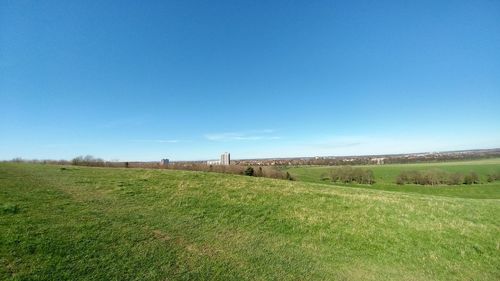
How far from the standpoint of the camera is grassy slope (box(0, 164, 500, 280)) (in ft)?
23.3

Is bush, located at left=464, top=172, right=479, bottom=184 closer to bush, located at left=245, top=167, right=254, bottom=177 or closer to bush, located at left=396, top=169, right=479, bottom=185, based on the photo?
bush, located at left=396, top=169, right=479, bottom=185

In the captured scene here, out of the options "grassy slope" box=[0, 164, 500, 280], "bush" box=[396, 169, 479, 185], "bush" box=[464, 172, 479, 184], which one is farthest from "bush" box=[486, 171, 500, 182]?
"grassy slope" box=[0, 164, 500, 280]

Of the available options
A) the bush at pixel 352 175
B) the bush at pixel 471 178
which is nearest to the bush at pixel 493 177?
the bush at pixel 471 178

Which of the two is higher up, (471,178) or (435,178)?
(435,178)

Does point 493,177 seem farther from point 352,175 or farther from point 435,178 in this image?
point 352,175

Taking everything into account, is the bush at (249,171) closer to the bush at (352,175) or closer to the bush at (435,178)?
the bush at (352,175)

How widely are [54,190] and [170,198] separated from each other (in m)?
5.33

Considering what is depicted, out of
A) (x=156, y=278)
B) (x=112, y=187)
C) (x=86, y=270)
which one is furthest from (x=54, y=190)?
(x=156, y=278)

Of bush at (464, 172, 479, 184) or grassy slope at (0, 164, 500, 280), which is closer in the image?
grassy slope at (0, 164, 500, 280)

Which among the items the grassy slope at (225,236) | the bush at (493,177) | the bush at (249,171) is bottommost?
the bush at (493,177)

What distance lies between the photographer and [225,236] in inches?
401

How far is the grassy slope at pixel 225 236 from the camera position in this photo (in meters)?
7.11

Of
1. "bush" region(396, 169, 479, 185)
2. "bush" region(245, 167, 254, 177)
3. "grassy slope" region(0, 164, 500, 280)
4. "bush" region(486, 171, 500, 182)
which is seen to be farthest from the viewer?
"bush" region(486, 171, 500, 182)

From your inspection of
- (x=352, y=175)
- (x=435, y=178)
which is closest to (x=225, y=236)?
(x=435, y=178)
